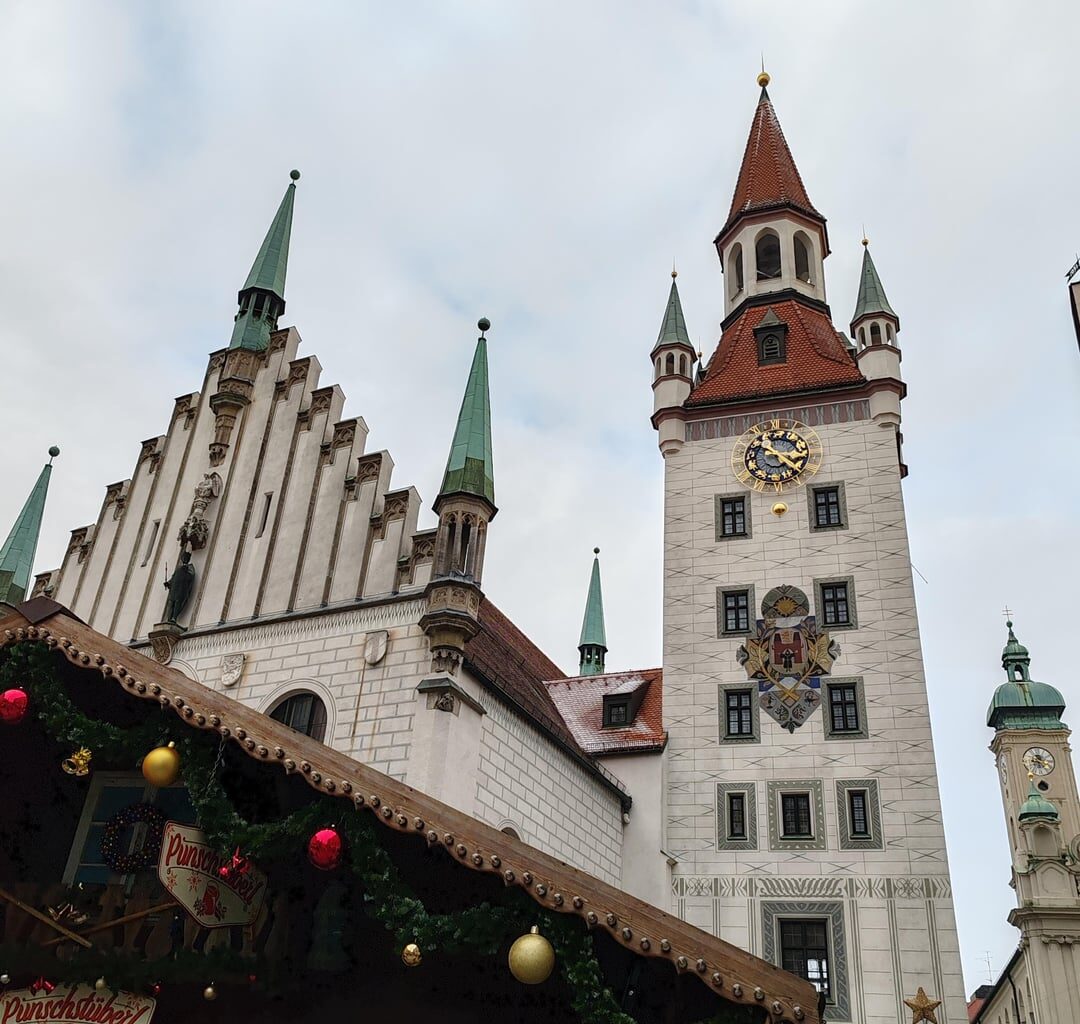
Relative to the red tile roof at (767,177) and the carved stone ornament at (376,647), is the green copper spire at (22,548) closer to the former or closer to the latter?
the carved stone ornament at (376,647)

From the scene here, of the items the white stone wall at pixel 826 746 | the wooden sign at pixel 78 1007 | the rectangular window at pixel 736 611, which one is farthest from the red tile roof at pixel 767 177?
the wooden sign at pixel 78 1007

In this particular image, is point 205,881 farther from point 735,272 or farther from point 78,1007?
point 735,272

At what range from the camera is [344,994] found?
7973mm

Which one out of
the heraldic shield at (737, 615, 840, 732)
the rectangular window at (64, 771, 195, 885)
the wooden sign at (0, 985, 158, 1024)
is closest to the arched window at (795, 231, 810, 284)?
the heraldic shield at (737, 615, 840, 732)

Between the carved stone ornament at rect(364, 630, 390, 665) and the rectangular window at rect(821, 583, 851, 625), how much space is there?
37.6 ft

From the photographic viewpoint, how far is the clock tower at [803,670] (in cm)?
2028

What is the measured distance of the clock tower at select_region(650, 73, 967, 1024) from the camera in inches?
798

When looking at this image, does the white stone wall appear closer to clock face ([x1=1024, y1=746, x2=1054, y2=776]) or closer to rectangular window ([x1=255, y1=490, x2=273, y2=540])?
rectangular window ([x1=255, y1=490, x2=273, y2=540])

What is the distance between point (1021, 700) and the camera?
2393 inches

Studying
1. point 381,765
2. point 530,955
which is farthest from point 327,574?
point 530,955

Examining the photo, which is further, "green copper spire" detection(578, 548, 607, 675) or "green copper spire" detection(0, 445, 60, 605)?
"green copper spire" detection(578, 548, 607, 675)

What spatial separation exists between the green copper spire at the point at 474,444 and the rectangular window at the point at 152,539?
7.02m

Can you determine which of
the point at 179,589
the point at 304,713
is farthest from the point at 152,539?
the point at 304,713

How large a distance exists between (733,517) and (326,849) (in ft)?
64.2
